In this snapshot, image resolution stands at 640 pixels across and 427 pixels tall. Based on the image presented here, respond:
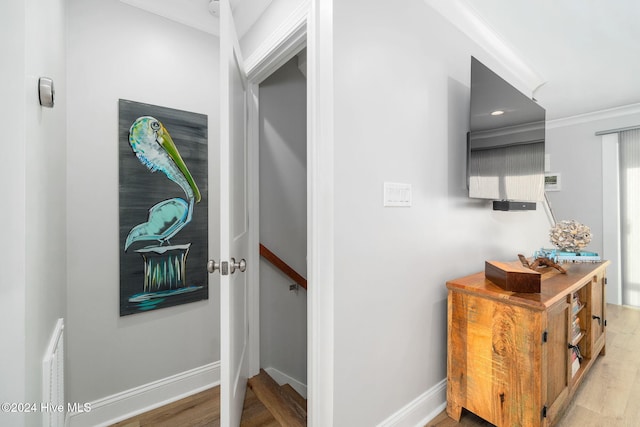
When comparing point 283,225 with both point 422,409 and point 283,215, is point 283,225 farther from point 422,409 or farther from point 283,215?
point 422,409

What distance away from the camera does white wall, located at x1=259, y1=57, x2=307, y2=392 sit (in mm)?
2016

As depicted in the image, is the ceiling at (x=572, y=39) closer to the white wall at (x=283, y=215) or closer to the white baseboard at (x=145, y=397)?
the white wall at (x=283, y=215)

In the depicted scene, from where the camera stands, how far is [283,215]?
83.8 inches

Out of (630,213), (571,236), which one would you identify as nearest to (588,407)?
(571,236)

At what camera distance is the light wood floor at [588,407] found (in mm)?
1462

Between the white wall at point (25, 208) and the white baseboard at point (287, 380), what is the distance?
1.49m

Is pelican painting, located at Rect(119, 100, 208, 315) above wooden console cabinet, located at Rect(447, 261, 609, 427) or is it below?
above

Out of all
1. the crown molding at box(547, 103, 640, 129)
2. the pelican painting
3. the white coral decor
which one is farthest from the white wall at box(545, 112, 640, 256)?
the pelican painting

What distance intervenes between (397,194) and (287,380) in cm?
170

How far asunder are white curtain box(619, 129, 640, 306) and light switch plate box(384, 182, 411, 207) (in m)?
4.01

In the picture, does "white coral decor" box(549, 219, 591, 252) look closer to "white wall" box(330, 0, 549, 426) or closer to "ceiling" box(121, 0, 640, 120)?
"white wall" box(330, 0, 549, 426)

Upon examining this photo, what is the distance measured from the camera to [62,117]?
4.29 feet

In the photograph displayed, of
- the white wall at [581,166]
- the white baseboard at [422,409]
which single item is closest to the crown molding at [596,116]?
the white wall at [581,166]

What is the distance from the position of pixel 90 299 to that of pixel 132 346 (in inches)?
14.4
